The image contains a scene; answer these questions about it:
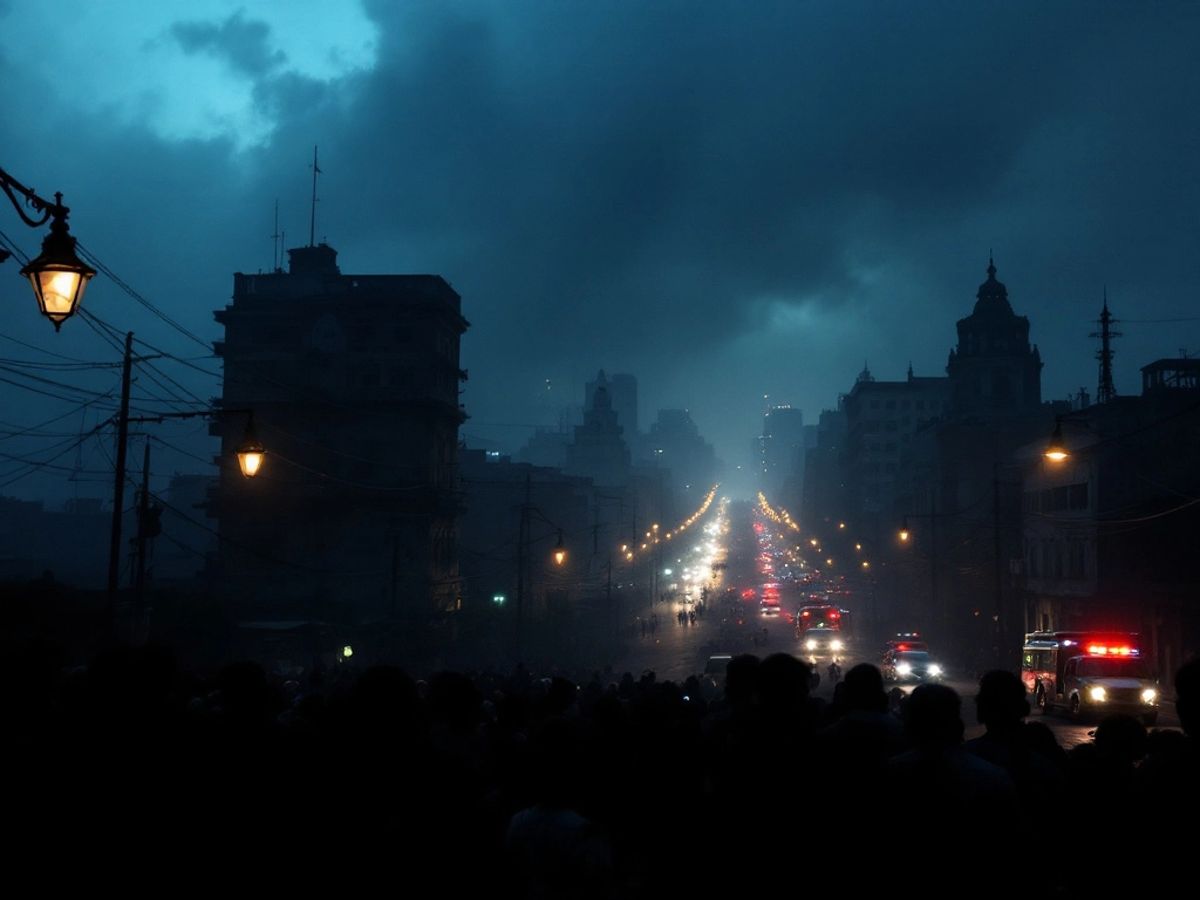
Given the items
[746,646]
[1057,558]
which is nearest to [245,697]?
[1057,558]

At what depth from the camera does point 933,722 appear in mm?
5703

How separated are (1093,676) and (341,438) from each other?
164ft

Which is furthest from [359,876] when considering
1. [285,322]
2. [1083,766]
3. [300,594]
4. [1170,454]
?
[285,322]

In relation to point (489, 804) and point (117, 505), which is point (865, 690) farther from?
point (117, 505)

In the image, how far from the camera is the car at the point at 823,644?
6025 cm

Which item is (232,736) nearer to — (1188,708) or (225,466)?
(1188,708)

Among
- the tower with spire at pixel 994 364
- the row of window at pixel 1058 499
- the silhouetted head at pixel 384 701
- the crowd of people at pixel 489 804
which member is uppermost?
the tower with spire at pixel 994 364

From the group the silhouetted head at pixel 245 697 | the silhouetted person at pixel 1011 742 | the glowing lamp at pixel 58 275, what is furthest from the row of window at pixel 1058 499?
the silhouetted head at pixel 245 697

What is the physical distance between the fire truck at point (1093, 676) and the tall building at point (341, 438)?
39.4 meters

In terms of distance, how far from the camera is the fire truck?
30203 millimetres

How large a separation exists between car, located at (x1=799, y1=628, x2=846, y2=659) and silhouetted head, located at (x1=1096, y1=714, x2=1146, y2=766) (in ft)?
175

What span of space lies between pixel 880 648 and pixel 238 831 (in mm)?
72769

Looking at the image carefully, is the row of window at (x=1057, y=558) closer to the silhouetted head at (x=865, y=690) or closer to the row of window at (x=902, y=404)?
the silhouetted head at (x=865, y=690)

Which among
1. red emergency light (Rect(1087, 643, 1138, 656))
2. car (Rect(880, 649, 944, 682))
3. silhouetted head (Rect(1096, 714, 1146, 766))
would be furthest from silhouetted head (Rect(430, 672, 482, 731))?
car (Rect(880, 649, 944, 682))
